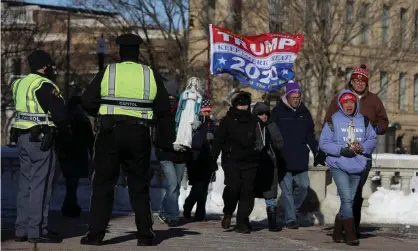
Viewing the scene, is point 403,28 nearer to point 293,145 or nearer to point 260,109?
point 293,145

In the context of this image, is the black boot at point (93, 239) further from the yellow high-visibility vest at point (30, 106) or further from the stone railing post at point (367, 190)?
the stone railing post at point (367, 190)

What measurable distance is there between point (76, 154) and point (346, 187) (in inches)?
179

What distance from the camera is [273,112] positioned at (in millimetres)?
14305

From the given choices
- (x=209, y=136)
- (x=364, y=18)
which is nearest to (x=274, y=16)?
(x=364, y=18)

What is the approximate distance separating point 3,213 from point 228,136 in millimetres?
3599

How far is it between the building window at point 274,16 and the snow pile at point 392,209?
21.4m

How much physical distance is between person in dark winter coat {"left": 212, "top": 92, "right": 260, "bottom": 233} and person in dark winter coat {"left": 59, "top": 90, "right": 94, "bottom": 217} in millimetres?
2316

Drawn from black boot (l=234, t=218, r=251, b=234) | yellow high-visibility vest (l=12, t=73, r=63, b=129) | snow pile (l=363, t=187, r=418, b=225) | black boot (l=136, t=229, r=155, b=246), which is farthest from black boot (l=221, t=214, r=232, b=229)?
yellow high-visibility vest (l=12, t=73, r=63, b=129)

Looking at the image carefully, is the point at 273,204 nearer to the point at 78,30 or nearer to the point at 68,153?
the point at 68,153

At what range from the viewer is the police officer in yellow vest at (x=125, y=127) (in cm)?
1030

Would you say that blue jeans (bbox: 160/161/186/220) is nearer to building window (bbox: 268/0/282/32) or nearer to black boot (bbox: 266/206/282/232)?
black boot (bbox: 266/206/282/232)

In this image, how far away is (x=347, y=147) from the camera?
1160 centimetres

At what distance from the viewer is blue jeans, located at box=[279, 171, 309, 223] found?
45.5 feet

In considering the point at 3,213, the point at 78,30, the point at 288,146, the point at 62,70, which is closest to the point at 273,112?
the point at 288,146
